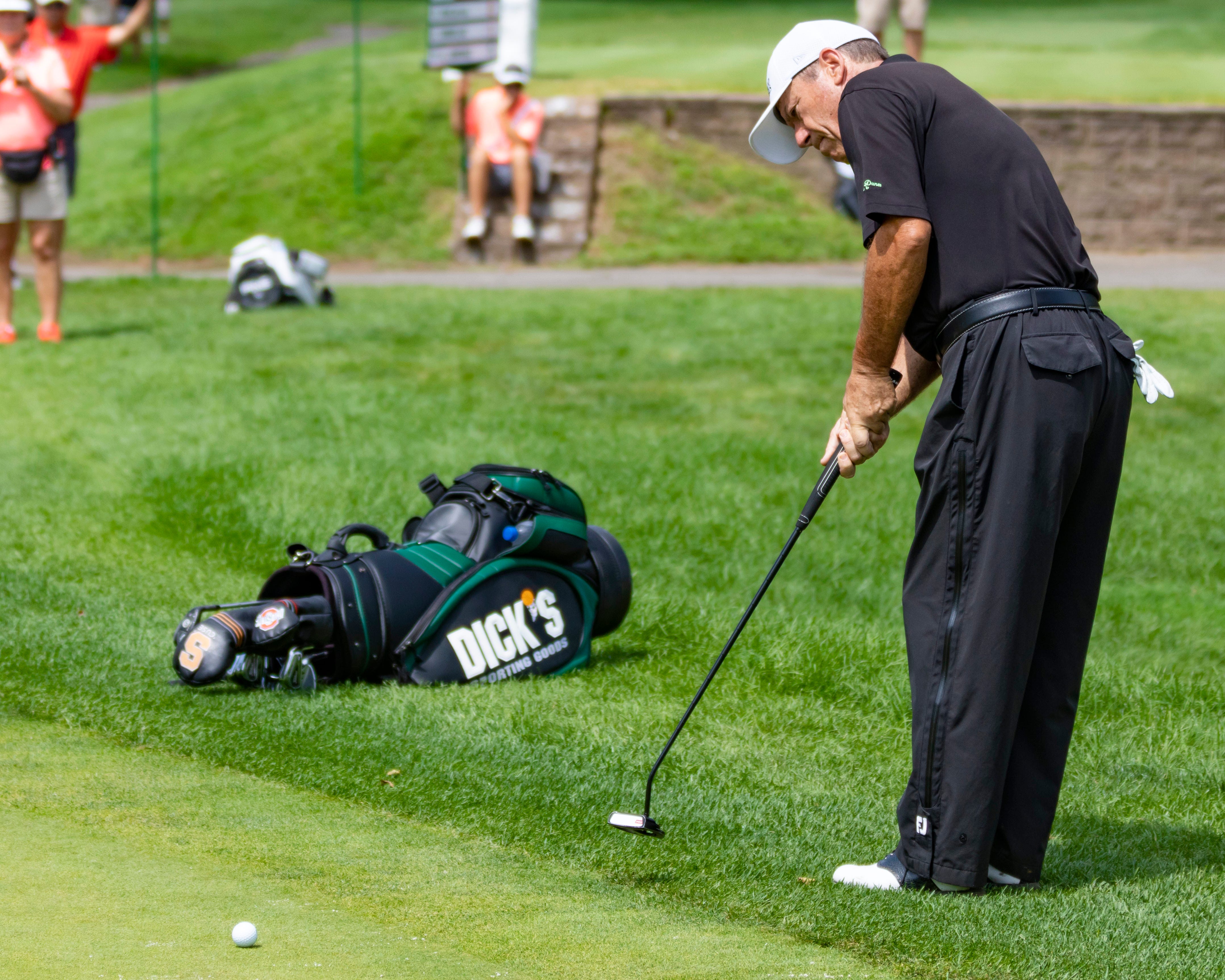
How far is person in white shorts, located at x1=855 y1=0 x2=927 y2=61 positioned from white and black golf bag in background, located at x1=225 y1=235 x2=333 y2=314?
17.7ft

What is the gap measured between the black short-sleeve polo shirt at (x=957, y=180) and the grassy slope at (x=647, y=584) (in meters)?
1.49

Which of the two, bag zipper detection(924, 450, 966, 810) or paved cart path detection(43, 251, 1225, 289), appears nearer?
bag zipper detection(924, 450, 966, 810)

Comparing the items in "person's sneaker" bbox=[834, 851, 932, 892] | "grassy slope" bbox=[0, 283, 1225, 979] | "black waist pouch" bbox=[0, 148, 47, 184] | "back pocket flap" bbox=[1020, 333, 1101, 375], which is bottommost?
"grassy slope" bbox=[0, 283, 1225, 979]

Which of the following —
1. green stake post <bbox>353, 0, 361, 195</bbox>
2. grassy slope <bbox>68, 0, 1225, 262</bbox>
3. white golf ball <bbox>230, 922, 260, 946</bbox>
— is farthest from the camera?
green stake post <bbox>353, 0, 361, 195</bbox>

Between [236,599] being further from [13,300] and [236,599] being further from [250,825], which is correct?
[13,300]

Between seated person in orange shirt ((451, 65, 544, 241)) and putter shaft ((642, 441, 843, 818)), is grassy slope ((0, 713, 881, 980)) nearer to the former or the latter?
putter shaft ((642, 441, 843, 818))

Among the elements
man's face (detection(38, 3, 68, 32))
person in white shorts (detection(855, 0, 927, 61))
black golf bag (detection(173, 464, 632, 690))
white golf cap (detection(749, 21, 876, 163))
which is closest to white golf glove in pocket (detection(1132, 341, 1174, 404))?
white golf cap (detection(749, 21, 876, 163))

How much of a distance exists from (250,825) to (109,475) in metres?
4.83

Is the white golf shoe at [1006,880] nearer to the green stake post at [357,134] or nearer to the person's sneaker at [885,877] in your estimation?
the person's sneaker at [885,877]

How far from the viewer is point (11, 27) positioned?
394 inches

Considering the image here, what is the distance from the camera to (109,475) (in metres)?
8.18

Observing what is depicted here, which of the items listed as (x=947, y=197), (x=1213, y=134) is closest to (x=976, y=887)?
(x=947, y=197)

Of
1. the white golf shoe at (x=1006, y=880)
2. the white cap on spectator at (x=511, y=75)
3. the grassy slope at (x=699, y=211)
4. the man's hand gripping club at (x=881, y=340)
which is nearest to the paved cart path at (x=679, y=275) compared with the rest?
the grassy slope at (x=699, y=211)

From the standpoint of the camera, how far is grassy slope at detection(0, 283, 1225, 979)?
3895 millimetres
